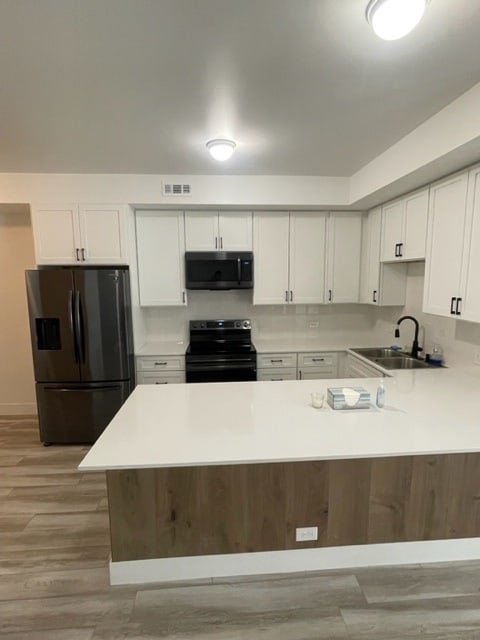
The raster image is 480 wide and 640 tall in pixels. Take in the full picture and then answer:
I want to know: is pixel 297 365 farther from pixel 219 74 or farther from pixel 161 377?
pixel 219 74

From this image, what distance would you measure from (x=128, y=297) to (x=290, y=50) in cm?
253

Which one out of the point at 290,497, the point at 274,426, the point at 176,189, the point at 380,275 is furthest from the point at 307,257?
the point at 290,497

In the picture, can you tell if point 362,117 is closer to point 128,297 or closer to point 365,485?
point 365,485

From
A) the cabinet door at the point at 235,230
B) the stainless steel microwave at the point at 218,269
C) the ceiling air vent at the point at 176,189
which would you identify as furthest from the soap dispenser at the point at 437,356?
the ceiling air vent at the point at 176,189

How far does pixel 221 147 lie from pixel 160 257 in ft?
5.09

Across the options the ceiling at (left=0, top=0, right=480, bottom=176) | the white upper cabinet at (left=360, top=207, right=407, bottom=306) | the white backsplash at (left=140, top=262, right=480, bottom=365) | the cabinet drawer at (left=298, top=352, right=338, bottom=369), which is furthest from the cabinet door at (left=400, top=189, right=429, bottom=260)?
the cabinet drawer at (left=298, top=352, right=338, bottom=369)

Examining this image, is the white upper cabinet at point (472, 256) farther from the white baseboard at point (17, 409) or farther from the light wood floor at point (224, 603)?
the white baseboard at point (17, 409)

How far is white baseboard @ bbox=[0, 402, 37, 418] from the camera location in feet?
13.2

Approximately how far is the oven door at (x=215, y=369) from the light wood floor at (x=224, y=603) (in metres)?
1.65

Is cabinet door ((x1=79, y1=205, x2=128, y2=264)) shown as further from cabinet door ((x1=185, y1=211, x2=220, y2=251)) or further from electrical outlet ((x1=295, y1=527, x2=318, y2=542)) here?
electrical outlet ((x1=295, y1=527, x2=318, y2=542))

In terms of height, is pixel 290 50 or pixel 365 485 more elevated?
pixel 290 50

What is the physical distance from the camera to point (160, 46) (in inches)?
55.3

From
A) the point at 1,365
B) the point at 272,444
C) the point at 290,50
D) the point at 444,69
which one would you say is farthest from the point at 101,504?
the point at 444,69

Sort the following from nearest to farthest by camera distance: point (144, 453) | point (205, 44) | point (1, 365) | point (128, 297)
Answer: point (205, 44) → point (144, 453) → point (128, 297) → point (1, 365)
